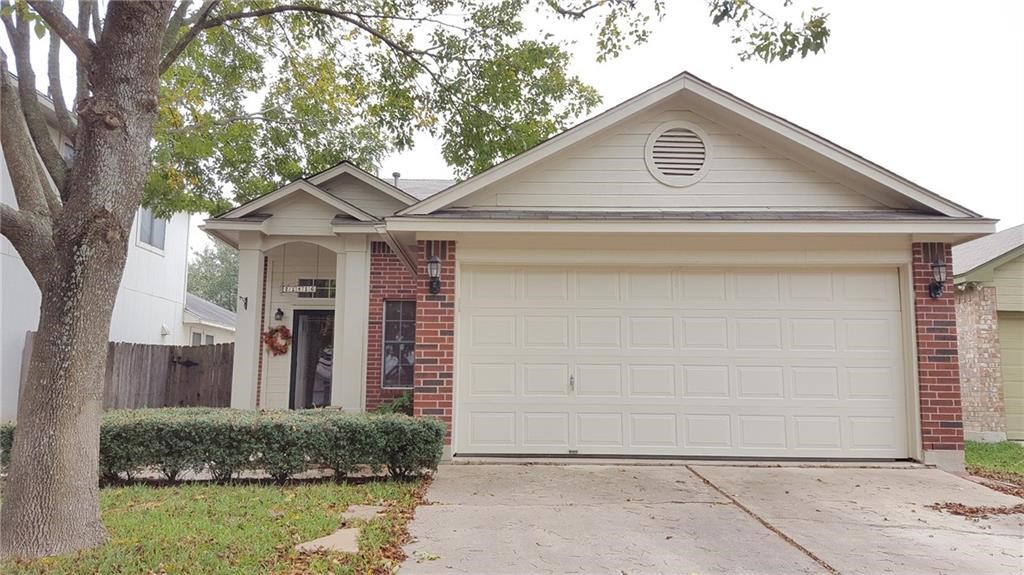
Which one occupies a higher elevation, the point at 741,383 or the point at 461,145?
the point at 461,145

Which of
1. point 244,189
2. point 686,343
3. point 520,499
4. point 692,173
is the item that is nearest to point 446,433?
point 520,499

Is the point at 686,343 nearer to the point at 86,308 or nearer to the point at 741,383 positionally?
the point at 741,383

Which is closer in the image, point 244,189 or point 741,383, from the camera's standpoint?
point 741,383

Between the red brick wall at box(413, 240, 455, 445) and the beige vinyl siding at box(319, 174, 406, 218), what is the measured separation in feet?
14.0

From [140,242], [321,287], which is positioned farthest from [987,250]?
[140,242]

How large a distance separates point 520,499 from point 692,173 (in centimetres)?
456

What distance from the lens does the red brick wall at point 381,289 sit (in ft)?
33.8

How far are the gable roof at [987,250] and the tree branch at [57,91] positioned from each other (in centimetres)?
1198

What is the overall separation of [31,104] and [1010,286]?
44.3 ft

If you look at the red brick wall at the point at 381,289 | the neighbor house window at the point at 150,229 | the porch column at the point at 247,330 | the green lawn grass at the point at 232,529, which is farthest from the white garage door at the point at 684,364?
the neighbor house window at the point at 150,229

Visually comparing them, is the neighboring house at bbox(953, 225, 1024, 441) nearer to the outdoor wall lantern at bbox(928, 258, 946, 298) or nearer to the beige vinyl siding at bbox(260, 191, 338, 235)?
the outdoor wall lantern at bbox(928, 258, 946, 298)

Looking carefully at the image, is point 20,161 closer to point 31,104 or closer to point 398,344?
point 31,104

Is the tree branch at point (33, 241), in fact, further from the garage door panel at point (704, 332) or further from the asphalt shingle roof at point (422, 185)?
the asphalt shingle roof at point (422, 185)

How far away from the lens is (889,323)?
7.37m
